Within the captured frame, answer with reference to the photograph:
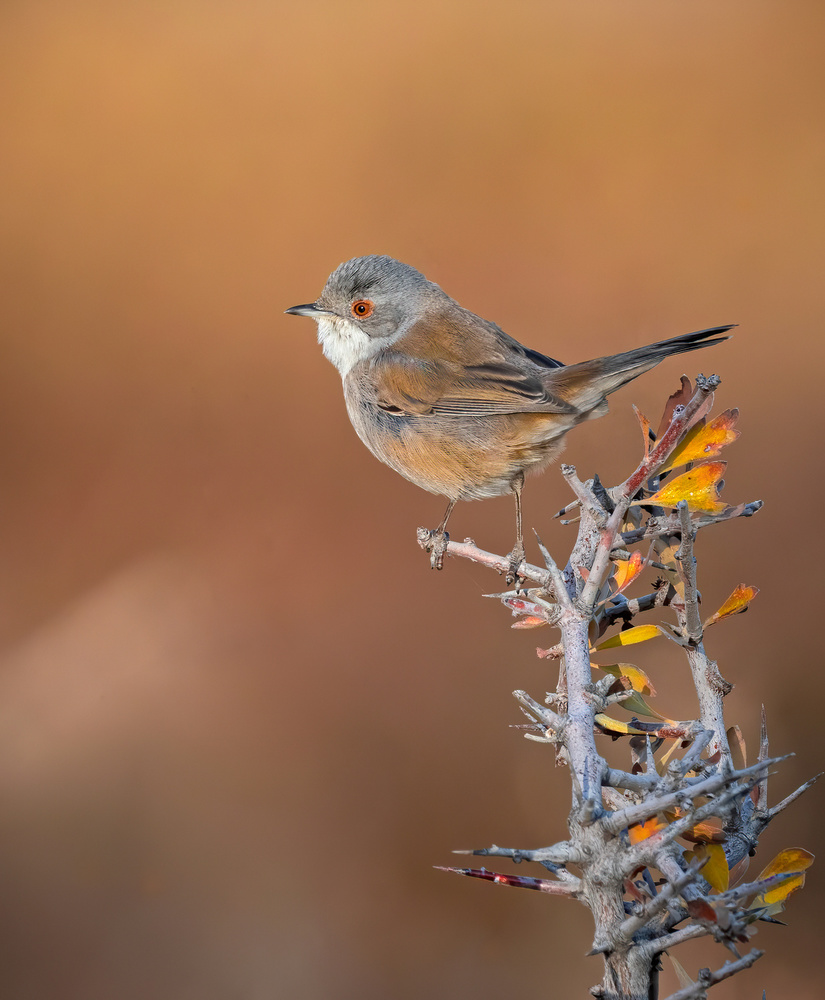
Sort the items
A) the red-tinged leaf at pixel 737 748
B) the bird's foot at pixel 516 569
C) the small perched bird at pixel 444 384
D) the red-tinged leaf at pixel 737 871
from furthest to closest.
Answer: the small perched bird at pixel 444 384 < the bird's foot at pixel 516 569 < the red-tinged leaf at pixel 737 748 < the red-tinged leaf at pixel 737 871

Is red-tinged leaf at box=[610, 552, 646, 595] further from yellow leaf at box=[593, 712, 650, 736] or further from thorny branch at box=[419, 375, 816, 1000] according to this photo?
yellow leaf at box=[593, 712, 650, 736]

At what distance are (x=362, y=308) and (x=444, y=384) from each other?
1.46 ft

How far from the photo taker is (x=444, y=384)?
8.16ft

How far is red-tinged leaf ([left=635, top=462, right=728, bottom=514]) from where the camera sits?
1.14 meters

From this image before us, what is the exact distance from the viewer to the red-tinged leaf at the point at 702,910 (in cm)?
80

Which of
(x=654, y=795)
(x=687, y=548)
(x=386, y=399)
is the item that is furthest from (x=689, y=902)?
(x=386, y=399)

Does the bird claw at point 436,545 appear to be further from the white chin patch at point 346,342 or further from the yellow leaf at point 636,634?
the yellow leaf at point 636,634

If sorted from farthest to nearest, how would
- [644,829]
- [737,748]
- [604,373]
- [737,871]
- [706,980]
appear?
[604,373] → [737,748] → [737,871] → [644,829] → [706,980]

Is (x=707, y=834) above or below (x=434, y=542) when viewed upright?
below

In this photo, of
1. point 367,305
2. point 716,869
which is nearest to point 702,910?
point 716,869

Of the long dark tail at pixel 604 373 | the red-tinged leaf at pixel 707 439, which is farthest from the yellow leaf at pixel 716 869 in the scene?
the long dark tail at pixel 604 373

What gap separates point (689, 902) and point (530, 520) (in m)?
2.00

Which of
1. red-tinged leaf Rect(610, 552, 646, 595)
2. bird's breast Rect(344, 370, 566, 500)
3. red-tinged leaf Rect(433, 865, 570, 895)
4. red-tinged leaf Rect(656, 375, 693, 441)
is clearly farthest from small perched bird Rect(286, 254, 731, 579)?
red-tinged leaf Rect(433, 865, 570, 895)

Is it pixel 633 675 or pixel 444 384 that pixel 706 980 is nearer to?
pixel 633 675
